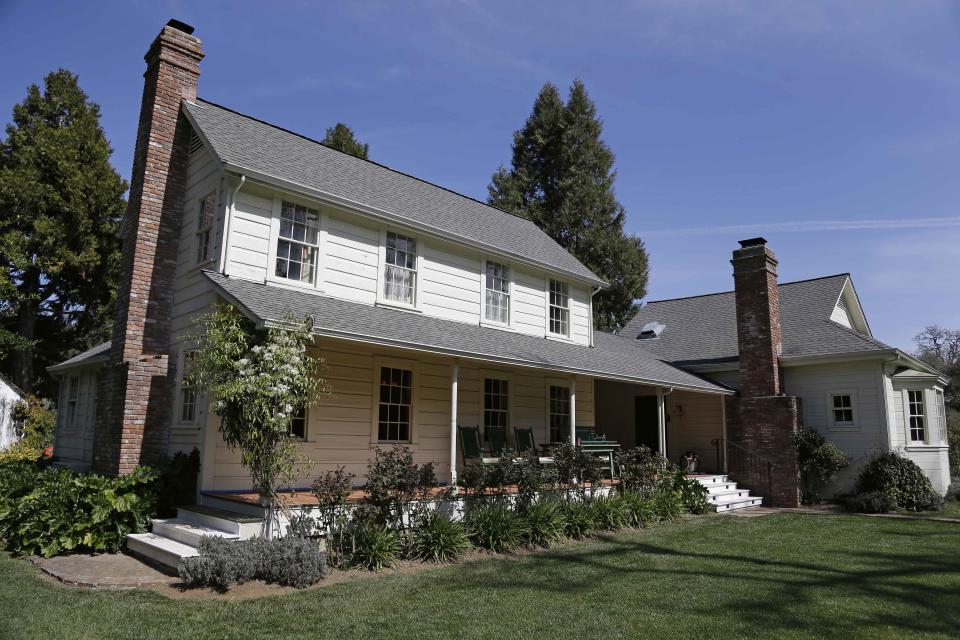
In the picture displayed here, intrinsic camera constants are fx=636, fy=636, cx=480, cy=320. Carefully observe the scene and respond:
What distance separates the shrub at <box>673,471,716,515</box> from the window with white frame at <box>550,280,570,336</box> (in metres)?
4.65

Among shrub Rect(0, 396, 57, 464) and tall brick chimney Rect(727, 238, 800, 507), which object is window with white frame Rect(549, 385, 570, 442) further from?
shrub Rect(0, 396, 57, 464)

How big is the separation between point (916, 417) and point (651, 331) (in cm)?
826

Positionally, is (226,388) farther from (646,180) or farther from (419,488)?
(646,180)

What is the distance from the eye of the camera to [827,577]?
7914 mm

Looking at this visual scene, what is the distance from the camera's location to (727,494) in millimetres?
15430

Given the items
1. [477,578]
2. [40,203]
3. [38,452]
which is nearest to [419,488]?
[477,578]

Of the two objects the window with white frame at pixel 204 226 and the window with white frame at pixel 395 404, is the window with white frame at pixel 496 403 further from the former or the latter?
the window with white frame at pixel 204 226

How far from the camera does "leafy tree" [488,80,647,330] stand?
32.6 m

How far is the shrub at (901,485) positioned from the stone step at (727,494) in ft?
7.57

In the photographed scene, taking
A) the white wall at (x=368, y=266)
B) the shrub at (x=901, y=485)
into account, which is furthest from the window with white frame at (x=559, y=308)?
the shrub at (x=901, y=485)

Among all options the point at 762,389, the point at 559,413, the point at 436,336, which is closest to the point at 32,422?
the point at 436,336

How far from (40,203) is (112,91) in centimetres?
1625

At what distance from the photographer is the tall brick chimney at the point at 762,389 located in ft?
52.0

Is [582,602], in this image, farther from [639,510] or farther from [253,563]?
[639,510]
